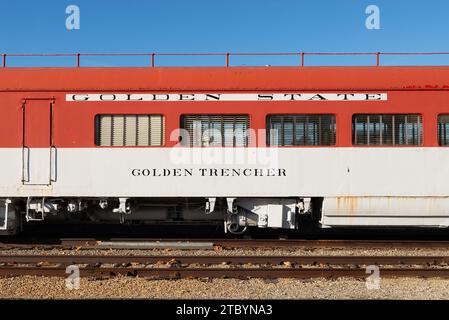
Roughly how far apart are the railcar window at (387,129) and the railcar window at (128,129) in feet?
12.4

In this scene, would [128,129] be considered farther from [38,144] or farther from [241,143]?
[241,143]

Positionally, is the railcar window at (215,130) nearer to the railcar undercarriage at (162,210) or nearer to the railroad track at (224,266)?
the railcar undercarriage at (162,210)

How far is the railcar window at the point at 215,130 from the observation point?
30.1ft

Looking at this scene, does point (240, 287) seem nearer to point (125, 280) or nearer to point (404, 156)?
point (125, 280)

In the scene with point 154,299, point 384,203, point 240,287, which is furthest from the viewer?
point 384,203

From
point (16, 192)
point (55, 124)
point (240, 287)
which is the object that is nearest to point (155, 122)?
point (55, 124)

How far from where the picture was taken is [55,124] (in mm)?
9219

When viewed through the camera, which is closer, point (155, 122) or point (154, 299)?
point (154, 299)

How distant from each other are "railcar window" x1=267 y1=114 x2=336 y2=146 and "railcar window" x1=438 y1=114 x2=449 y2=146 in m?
2.00

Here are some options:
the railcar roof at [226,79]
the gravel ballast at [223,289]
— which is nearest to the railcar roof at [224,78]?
Answer: the railcar roof at [226,79]

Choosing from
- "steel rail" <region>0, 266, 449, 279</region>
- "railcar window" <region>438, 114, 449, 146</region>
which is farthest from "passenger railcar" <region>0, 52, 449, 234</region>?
"steel rail" <region>0, 266, 449, 279</region>

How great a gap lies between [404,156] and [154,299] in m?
5.52

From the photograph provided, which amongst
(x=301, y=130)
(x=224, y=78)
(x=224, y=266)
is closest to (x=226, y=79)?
(x=224, y=78)

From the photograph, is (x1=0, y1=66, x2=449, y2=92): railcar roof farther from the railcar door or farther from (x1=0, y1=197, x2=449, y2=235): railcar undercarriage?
(x1=0, y1=197, x2=449, y2=235): railcar undercarriage
